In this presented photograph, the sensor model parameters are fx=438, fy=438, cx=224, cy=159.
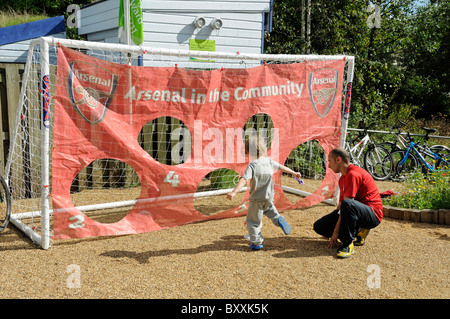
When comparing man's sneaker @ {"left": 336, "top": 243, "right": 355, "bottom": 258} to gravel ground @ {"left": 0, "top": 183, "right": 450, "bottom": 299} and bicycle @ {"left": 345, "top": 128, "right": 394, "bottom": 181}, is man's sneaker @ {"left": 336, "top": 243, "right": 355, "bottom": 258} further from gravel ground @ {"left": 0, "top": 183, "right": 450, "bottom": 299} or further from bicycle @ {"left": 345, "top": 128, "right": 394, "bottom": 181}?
bicycle @ {"left": 345, "top": 128, "right": 394, "bottom": 181}

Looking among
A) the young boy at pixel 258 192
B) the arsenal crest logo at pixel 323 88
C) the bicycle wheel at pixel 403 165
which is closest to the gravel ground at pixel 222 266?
the young boy at pixel 258 192

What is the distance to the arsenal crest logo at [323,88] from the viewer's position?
6.75 m

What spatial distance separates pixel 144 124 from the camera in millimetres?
5461

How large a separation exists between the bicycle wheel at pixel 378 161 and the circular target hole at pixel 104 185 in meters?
5.09

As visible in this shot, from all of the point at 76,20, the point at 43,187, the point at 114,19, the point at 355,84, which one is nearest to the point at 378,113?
the point at 355,84

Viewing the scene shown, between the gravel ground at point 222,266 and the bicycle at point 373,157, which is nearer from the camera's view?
the gravel ground at point 222,266

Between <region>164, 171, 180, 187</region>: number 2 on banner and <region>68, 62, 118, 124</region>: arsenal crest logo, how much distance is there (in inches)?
43.9

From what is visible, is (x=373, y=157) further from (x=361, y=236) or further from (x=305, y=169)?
(x=361, y=236)

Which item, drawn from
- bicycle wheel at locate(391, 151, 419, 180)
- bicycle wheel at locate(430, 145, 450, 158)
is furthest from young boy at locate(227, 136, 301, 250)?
bicycle wheel at locate(430, 145, 450, 158)

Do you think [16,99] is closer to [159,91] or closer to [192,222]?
[159,91]

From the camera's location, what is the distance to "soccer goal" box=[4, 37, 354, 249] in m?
4.98

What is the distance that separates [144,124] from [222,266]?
2.05 meters

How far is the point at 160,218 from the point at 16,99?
3321 millimetres

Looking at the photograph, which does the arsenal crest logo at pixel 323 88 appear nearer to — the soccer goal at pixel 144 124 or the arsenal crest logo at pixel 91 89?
the soccer goal at pixel 144 124
